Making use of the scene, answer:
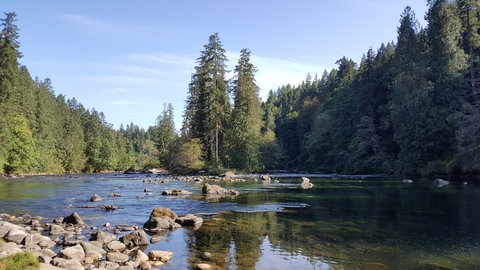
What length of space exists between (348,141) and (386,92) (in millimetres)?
12131

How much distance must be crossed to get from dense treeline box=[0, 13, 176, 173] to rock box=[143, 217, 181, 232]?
5442cm

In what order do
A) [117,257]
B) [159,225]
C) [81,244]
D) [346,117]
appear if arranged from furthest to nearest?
[346,117] < [159,225] < [81,244] < [117,257]

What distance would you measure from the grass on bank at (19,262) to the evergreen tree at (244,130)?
6075 centimetres

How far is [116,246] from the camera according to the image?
49.9 feet

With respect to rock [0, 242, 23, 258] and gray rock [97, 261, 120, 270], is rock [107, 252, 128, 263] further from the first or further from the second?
rock [0, 242, 23, 258]

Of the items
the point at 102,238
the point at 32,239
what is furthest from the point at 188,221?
the point at 32,239

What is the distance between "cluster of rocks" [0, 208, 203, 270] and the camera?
40.2 ft

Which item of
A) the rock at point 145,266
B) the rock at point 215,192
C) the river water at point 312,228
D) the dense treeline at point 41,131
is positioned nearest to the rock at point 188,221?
the river water at point 312,228

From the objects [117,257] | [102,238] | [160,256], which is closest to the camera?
[117,257]

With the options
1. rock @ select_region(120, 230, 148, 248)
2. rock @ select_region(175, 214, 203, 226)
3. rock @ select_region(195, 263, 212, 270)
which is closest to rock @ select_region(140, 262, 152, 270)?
rock @ select_region(195, 263, 212, 270)

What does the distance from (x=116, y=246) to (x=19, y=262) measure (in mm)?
5973

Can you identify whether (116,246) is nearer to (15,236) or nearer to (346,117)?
(15,236)

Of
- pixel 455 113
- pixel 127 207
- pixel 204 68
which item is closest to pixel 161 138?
pixel 204 68

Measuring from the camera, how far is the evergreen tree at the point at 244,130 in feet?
232
